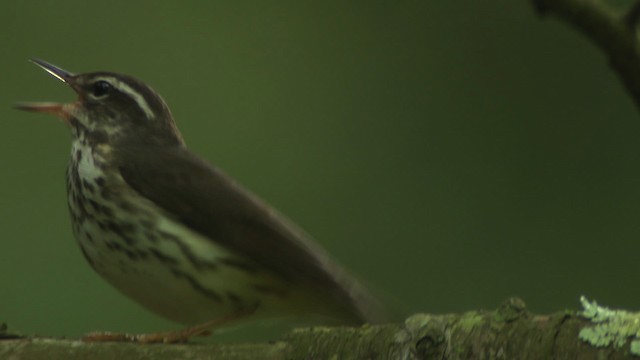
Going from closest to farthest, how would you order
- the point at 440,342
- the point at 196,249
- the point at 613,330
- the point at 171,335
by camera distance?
the point at 613,330 < the point at 440,342 < the point at 171,335 < the point at 196,249

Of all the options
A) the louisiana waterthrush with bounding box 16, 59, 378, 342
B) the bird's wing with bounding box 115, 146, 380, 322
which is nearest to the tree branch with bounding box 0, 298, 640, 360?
the louisiana waterthrush with bounding box 16, 59, 378, 342

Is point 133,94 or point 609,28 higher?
point 133,94

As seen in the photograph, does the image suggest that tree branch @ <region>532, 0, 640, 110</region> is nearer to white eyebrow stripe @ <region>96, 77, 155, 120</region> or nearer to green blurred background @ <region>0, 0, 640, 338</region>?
white eyebrow stripe @ <region>96, 77, 155, 120</region>

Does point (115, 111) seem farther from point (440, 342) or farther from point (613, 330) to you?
point (613, 330)

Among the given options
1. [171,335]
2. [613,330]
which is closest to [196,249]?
[171,335]

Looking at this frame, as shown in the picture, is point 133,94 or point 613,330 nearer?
point 613,330

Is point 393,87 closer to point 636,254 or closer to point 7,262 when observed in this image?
point 636,254
